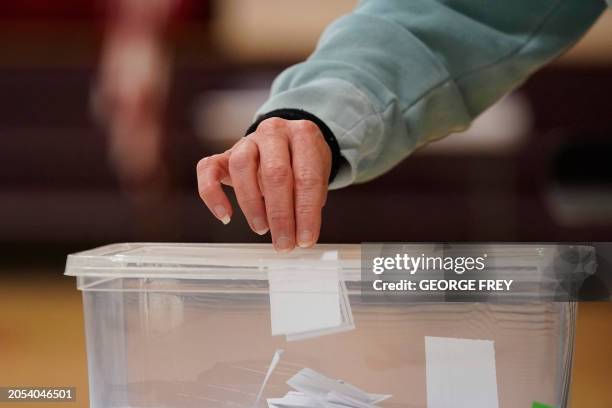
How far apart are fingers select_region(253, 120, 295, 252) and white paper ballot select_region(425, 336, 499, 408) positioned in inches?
4.4

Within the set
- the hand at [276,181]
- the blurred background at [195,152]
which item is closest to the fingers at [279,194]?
the hand at [276,181]

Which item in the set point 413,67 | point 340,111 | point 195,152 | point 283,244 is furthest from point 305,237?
point 195,152

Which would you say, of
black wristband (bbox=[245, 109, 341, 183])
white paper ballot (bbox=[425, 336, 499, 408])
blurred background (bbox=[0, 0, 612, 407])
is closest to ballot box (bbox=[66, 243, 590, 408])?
white paper ballot (bbox=[425, 336, 499, 408])

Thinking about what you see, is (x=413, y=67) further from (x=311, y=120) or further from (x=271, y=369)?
(x=271, y=369)

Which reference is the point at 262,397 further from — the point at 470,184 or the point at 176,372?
the point at 470,184

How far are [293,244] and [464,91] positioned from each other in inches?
12.5

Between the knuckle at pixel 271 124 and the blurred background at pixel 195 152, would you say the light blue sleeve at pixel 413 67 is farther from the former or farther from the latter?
the blurred background at pixel 195 152

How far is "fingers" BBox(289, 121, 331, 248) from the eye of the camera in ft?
1.86

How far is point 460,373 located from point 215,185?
0.20m

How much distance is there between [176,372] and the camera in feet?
1.79

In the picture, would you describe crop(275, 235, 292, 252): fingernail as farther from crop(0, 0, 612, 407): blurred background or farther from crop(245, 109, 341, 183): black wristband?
crop(0, 0, 612, 407): blurred background

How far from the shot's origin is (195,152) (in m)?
2.05

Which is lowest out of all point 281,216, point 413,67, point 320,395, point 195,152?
point 320,395

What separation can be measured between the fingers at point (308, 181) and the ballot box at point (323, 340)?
0.06 feet
